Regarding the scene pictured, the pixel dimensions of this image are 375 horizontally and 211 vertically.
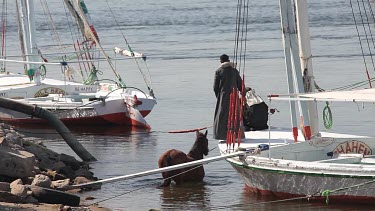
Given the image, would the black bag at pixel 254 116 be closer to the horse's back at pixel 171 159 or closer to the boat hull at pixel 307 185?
the horse's back at pixel 171 159

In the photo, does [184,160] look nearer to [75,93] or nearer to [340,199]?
[340,199]

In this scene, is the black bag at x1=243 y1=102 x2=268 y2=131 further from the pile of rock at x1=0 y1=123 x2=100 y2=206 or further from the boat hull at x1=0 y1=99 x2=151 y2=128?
the boat hull at x1=0 y1=99 x2=151 y2=128

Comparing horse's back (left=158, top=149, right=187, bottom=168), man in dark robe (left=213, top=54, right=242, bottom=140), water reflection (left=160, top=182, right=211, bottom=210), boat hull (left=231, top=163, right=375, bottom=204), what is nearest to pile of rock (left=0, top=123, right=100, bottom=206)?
horse's back (left=158, top=149, right=187, bottom=168)

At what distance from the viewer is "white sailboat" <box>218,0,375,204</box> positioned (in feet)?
59.0

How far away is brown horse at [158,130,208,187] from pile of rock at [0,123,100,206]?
1462mm

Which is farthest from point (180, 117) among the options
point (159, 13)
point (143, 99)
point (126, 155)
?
point (159, 13)

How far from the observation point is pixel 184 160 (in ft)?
68.0

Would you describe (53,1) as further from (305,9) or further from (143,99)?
(305,9)

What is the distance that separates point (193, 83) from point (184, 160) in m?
17.9

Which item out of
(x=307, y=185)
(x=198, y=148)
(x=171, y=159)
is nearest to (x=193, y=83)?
(x=198, y=148)

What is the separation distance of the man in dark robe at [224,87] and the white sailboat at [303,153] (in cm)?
29

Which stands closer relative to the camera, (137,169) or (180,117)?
(137,169)

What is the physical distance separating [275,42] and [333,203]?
34.0 meters

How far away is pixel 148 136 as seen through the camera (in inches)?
1122
